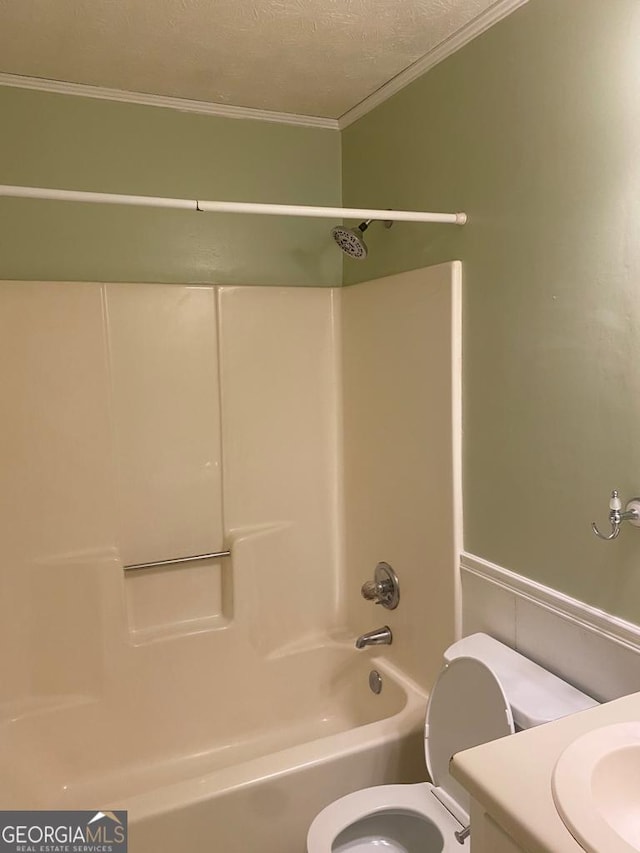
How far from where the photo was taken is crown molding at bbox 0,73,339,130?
2.08 metres

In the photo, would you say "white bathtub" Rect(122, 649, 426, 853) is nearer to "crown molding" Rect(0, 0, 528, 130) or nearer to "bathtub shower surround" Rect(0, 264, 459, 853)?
"bathtub shower surround" Rect(0, 264, 459, 853)

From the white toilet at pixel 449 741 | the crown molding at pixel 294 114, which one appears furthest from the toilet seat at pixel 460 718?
the crown molding at pixel 294 114

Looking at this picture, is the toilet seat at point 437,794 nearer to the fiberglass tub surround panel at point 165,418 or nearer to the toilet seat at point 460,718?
the toilet seat at point 460,718

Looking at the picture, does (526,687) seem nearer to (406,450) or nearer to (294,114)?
(406,450)

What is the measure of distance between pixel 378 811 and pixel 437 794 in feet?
0.51

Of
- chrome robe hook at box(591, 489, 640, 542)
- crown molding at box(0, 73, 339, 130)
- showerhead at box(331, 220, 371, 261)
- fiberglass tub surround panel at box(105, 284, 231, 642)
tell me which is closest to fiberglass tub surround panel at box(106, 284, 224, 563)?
fiberglass tub surround panel at box(105, 284, 231, 642)

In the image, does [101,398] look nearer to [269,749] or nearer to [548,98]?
[269,749]

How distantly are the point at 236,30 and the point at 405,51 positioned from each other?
1.60 feet

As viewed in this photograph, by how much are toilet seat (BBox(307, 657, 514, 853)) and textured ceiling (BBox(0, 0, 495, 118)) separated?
1653 mm

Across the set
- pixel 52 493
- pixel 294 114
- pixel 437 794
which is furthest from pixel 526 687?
pixel 294 114

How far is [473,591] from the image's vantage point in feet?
6.25

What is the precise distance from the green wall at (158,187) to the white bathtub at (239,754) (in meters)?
1.45

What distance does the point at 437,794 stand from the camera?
1706 millimetres

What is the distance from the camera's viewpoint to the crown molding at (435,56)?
167 centimetres
